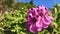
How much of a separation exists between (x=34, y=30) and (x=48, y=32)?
0.24 metres

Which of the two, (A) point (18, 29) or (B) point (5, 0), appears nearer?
(A) point (18, 29)

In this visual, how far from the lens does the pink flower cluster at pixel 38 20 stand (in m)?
1.61

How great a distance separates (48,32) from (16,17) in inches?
21.2

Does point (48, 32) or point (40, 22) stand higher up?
point (40, 22)

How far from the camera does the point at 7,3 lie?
189 inches

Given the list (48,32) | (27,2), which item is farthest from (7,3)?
(48,32)

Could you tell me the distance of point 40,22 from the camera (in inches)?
63.8

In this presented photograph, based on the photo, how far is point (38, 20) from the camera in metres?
1.63

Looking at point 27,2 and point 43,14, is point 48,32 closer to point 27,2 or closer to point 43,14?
point 43,14

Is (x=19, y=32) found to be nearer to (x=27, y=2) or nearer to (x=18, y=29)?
(x=18, y=29)

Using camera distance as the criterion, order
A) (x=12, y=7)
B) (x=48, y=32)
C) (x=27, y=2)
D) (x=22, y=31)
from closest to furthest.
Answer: (x=48, y=32) < (x=22, y=31) < (x=27, y=2) < (x=12, y=7)

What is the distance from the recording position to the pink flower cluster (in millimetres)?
1610

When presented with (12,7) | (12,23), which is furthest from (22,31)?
(12,7)

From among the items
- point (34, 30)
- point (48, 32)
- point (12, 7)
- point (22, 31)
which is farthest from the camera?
point (12, 7)
